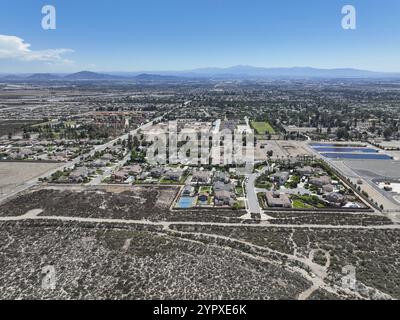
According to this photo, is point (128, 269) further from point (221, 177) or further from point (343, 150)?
point (343, 150)

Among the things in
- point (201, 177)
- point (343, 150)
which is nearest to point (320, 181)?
point (201, 177)

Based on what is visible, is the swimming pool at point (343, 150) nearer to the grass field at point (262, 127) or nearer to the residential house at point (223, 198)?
the grass field at point (262, 127)

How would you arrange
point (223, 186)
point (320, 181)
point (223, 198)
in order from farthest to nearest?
point (320, 181)
point (223, 186)
point (223, 198)

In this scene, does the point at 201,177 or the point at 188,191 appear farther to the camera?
the point at 201,177

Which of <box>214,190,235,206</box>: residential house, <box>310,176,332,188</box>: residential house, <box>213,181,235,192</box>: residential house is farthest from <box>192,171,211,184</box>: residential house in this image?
<box>310,176,332,188</box>: residential house

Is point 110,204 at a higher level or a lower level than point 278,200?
lower

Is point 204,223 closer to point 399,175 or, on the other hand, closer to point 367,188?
point 367,188
